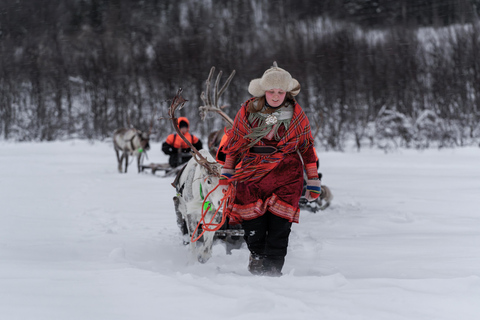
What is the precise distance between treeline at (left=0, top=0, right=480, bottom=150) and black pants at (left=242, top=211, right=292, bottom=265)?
15.9 metres

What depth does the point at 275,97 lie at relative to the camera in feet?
9.33

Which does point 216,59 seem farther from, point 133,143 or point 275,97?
point 275,97

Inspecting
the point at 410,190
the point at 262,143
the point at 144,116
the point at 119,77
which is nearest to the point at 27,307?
the point at 262,143

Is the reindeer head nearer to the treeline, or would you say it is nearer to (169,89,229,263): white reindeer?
(169,89,229,263): white reindeer

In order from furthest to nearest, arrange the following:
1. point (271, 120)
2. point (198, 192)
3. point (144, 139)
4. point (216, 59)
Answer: point (216, 59) → point (144, 139) → point (198, 192) → point (271, 120)

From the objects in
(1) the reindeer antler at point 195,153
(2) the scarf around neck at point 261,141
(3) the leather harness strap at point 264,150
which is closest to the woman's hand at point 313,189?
(2) the scarf around neck at point 261,141

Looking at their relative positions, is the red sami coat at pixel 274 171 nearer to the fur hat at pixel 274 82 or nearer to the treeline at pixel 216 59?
the fur hat at pixel 274 82

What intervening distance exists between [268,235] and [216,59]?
2722cm

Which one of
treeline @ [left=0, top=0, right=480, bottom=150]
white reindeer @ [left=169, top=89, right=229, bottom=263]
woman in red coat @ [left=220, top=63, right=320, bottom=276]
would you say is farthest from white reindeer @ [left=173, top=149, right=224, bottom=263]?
treeline @ [left=0, top=0, right=480, bottom=150]

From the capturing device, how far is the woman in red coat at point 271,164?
2.82 metres

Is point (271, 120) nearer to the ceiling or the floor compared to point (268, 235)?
nearer to the ceiling

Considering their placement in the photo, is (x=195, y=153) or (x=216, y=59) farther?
(x=216, y=59)

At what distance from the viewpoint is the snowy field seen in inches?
75.9

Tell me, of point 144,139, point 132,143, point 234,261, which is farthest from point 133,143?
point 234,261
